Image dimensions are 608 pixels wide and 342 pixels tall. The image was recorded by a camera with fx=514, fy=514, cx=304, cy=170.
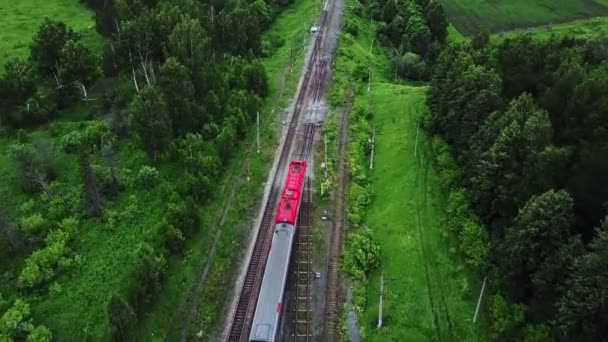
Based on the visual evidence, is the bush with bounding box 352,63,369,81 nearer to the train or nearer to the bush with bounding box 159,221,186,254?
the train

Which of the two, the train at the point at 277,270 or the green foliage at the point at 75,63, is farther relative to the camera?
the green foliage at the point at 75,63

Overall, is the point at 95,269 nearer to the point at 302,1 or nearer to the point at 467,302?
the point at 467,302

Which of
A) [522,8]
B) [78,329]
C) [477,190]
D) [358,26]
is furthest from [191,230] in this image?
[522,8]

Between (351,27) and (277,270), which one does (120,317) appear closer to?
(277,270)

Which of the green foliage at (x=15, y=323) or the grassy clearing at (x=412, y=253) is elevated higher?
the grassy clearing at (x=412, y=253)

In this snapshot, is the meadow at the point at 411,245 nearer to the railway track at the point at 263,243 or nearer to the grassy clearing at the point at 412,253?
the grassy clearing at the point at 412,253

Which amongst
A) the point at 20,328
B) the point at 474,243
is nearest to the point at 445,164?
the point at 474,243

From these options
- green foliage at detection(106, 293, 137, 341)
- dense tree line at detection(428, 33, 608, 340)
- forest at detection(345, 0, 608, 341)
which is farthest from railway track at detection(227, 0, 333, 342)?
dense tree line at detection(428, 33, 608, 340)

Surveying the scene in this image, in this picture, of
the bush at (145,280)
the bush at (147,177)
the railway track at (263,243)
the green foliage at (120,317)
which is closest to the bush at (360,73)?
the railway track at (263,243)
